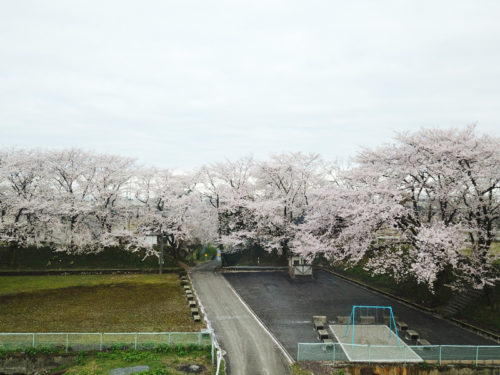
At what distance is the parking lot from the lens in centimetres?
1797

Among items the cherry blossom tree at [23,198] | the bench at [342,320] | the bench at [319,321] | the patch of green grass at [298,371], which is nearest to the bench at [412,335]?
the bench at [342,320]

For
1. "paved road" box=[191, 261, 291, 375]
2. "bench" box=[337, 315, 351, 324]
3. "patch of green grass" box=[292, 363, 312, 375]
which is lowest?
"paved road" box=[191, 261, 291, 375]

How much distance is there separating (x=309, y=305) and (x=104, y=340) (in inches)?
492

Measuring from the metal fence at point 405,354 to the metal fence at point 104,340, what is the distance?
4.20 meters

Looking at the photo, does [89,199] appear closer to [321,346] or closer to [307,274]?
[307,274]

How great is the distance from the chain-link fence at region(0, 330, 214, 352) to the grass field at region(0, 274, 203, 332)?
106 inches

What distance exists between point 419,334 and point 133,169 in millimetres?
30647

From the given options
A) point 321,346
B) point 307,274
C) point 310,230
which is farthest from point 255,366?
point 307,274

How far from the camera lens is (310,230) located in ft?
85.4

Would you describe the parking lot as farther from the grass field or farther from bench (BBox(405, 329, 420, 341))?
the grass field

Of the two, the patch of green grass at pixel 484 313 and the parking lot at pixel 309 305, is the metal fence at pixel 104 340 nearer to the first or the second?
the parking lot at pixel 309 305

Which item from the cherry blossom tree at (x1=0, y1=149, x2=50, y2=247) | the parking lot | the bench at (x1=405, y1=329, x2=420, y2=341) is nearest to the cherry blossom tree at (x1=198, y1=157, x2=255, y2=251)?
the parking lot

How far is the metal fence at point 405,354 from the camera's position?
14555mm

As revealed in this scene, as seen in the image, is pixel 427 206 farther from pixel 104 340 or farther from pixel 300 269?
pixel 104 340
